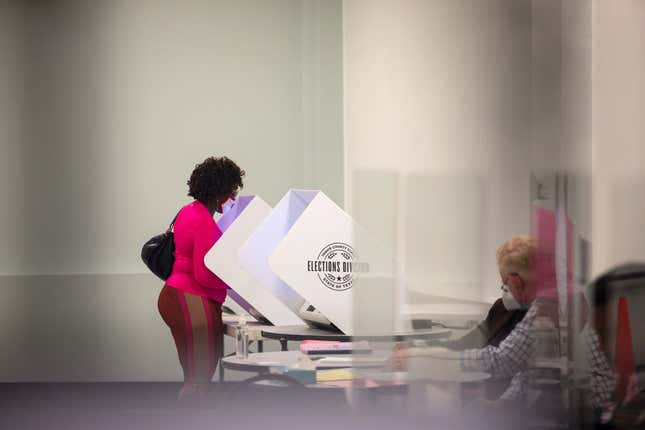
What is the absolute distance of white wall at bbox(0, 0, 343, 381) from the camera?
4.40 meters

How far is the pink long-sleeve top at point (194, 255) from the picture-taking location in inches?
119

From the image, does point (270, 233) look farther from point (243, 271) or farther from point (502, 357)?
point (502, 357)

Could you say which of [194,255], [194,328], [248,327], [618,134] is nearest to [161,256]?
[194,255]

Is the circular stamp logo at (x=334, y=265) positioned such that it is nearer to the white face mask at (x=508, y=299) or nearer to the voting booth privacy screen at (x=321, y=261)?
the voting booth privacy screen at (x=321, y=261)

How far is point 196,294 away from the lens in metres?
3.05

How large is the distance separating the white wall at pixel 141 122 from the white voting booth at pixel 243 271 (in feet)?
4.42

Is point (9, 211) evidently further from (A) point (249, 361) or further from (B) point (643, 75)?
(B) point (643, 75)

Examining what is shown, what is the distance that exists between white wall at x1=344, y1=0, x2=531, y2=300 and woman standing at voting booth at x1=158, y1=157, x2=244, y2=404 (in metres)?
1.64

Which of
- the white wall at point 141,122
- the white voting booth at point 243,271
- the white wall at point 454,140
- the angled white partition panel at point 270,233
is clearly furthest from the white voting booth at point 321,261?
the white wall at point 141,122

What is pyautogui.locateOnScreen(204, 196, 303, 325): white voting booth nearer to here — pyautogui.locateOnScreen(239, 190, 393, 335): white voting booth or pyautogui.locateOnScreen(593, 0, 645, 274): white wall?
pyautogui.locateOnScreen(239, 190, 393, 335): white voting booth

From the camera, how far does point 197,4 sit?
514 cm

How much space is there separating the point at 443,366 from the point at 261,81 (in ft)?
12.8

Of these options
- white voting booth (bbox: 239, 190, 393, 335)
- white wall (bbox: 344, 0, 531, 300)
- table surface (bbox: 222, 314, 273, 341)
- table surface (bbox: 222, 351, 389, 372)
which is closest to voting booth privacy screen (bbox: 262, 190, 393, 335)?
white voting booth (bbox: 239, 190, 393, 335)

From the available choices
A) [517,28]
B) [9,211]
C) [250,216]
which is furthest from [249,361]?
[9,211]
